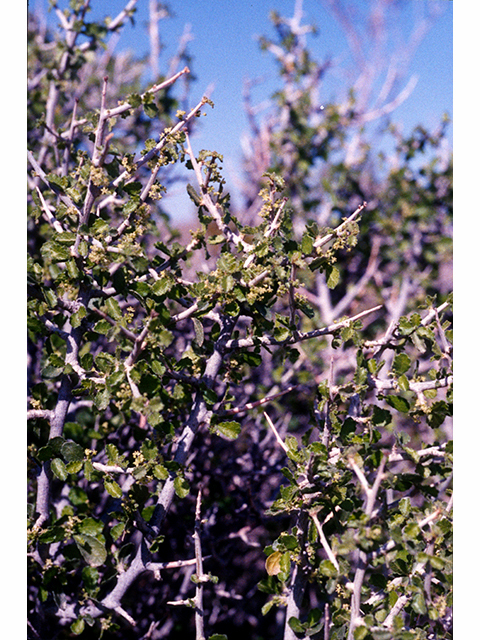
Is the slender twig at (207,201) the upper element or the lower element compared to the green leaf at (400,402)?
upper

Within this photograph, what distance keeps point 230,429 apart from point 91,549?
18.6 inches

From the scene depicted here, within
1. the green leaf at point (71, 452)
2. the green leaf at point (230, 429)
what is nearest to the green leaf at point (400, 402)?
the green leaf at point (230, 429)

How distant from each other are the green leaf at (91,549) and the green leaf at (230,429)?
422 millimetres

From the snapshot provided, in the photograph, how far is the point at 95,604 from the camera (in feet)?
4.71

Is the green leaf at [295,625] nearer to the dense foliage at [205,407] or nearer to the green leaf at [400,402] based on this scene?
the dense foliage at [205,407]

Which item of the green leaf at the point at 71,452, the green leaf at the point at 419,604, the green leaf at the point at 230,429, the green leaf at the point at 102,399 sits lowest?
the green leaf at the point at 419,604

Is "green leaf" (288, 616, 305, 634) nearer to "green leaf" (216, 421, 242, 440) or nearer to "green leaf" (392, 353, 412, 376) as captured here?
"green leaf" (216, 421, 242, 440)

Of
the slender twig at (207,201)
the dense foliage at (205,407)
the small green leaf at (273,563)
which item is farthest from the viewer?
the slender twig at (207,201)

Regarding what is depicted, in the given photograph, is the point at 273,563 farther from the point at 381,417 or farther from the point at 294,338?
the point at 294,338

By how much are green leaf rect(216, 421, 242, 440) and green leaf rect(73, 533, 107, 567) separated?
1.38 ft

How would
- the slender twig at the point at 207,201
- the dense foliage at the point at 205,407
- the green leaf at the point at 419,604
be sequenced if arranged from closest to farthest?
the green leaf at the point at 419,604 → the dense foliage at the point at 205,407 → the slender twig at the point at 207,201

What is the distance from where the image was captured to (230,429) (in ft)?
4.37

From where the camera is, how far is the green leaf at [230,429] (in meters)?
1.32
